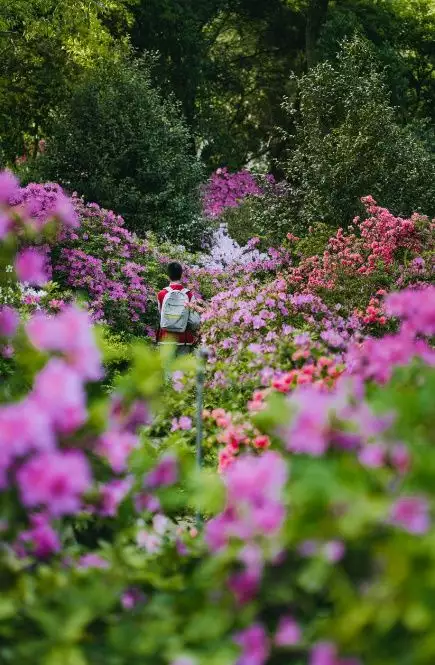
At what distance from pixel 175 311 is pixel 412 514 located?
7236 mm

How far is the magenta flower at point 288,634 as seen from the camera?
193 cm

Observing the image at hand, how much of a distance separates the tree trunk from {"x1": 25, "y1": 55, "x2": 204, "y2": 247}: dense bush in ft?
34.0

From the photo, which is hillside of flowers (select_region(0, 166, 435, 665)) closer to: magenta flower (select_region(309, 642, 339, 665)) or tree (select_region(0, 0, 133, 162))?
magenta flower (select_region(309, 642, 339, 665))

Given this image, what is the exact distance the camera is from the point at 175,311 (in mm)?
8969

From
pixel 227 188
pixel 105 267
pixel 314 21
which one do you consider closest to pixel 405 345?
pixel 105 267

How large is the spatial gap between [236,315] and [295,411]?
20.6ft

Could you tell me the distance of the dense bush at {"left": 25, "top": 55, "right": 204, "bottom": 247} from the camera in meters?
17.3

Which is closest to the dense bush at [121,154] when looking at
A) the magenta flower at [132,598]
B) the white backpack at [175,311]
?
the white backpack at [175,311]

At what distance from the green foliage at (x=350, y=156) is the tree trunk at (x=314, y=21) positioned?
12.4 metres

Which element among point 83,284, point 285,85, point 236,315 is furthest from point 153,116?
point 285,85

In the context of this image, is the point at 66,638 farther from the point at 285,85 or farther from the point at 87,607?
the point at 285,85

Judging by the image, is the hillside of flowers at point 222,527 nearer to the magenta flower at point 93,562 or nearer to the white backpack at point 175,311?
the magenta flower at point 93,562

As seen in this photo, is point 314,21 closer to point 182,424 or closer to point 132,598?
point 182,424

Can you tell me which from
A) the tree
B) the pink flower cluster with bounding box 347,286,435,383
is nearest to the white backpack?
the pink flower cluster with bounding box 347,286,435,383
